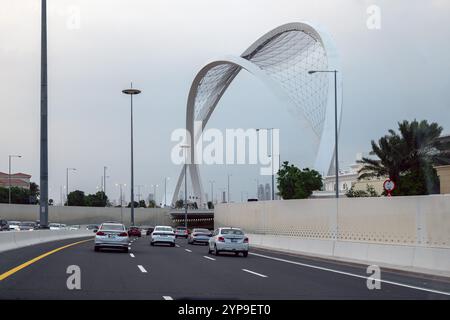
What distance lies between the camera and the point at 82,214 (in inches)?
4427

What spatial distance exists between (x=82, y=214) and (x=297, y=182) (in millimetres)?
64406

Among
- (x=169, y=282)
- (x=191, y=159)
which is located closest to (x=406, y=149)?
(x=169, y=282)

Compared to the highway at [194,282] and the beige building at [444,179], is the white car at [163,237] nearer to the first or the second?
the highway at [194,282]

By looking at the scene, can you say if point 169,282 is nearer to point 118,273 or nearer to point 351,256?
point 118,273

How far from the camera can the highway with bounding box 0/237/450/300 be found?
13.6 meters

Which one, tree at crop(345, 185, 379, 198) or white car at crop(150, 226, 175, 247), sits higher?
tree at crop(345, 185, 379, 198)

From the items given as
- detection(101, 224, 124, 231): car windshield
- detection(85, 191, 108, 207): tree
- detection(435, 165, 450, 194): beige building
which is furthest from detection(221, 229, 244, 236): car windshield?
detection(85, 191, 108, 207): tree

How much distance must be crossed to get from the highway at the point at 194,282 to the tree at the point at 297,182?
34150mm

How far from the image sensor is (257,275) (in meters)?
19.6

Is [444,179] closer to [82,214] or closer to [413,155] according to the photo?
[413,155]

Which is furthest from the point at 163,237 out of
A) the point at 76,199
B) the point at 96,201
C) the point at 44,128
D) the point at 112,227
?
the point at 76,199

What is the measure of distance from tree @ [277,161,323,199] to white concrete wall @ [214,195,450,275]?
98.4 inches

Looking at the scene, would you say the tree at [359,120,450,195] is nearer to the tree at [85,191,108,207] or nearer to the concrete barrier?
the concrete barrier

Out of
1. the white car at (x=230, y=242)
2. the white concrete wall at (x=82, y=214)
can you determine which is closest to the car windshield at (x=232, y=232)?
the white car at (x=230, y=242)
